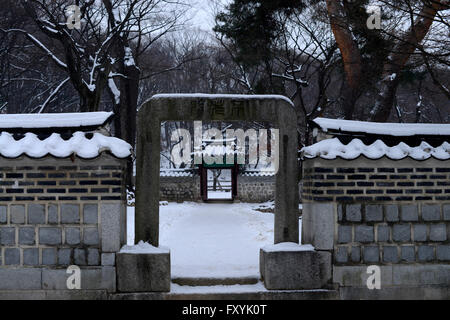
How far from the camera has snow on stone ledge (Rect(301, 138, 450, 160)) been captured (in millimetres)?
5074

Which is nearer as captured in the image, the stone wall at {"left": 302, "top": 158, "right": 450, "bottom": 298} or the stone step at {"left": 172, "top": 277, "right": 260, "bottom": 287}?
the stone wall at {"left": 302, "top": 158, "right": 450, "bottom": 298}

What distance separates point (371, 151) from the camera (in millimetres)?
5137

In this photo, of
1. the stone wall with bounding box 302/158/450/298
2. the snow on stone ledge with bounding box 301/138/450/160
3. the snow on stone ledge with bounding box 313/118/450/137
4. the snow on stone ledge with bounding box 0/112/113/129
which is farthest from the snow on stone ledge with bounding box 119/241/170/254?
the snow on stone ledge with bounding box 313/118/450/137

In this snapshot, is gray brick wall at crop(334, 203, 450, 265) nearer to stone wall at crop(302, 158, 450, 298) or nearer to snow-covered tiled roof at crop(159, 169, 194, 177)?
stone wall at crop(302, 158, 450, 298)

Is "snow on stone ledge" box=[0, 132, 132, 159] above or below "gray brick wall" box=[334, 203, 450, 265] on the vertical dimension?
above

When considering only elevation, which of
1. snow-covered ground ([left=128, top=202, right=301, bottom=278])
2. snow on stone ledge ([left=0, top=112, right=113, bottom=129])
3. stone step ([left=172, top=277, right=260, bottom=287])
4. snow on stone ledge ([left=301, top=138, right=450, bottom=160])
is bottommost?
snow-covered ground ([left=128, top=202, right=301, bottom=278])

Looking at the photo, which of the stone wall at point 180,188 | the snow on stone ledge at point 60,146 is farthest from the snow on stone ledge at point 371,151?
the stone wall at point 180,188

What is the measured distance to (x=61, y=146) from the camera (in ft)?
16.1

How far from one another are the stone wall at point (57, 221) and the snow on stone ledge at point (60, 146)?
14 centimetres

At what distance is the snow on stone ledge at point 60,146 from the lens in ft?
15.7

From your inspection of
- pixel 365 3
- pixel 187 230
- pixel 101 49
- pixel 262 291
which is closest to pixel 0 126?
pixel 262 291

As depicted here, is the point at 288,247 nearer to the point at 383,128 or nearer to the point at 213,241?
the point at 383,128

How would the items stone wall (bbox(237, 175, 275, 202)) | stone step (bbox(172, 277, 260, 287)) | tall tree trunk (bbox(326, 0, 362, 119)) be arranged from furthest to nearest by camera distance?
stone wall (bbox(237, 175, 275, 202))
tall tree trunk (bbox(326, 0, 362, 119))
stone step (bbox(172, 277, 260, 287))

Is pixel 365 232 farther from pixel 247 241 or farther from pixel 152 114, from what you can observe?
pixel 247 241
